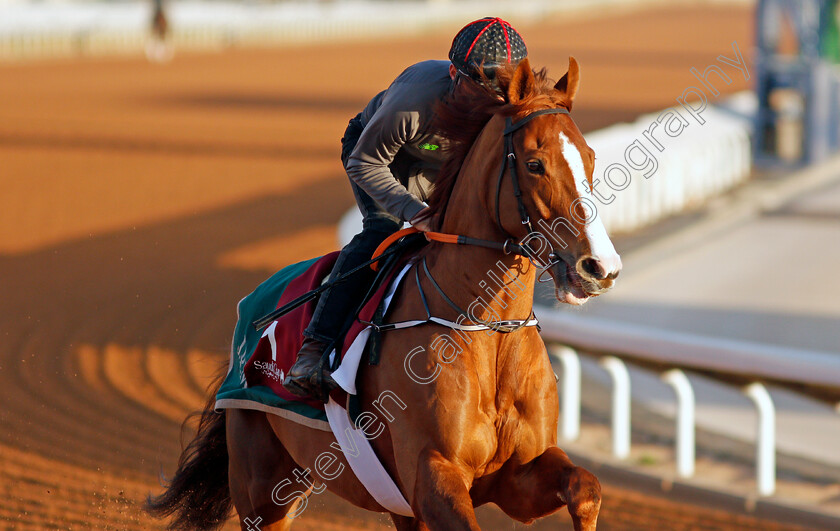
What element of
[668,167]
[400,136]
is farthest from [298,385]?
[668,167]

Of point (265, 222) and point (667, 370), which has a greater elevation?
point (667, 370)

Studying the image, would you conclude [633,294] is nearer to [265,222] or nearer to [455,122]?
[265,222]

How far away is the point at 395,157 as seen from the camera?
363cm

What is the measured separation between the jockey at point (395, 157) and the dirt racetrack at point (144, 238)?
6.40ft

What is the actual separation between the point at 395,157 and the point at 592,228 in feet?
3.45

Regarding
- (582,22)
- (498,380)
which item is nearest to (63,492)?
(498,380)

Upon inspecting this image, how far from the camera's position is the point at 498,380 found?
3.16 meters

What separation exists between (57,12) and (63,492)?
87.0 ft

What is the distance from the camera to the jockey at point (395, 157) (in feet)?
10.4

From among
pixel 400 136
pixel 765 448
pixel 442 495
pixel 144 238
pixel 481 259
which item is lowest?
pixel 144 238

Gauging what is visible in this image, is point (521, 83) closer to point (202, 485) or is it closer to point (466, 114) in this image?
point (466, 114)

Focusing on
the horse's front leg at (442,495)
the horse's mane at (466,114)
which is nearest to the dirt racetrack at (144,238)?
the horse's front leg at (442,495)

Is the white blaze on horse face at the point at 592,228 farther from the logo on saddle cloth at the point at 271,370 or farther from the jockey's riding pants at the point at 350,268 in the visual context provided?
the logo on saddle cloth at the point at 271,370

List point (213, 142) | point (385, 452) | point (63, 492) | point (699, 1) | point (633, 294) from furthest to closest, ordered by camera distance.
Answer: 1. point (699, 1)
2. point (213, 142)
3. point (633, 294)
4. point (63, 492)
5. point (385, 452)
